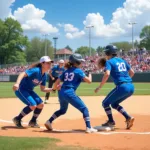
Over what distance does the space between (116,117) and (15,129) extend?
140 inches

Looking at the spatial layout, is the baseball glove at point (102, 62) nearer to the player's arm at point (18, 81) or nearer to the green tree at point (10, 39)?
the player's arm at point (18, 81)

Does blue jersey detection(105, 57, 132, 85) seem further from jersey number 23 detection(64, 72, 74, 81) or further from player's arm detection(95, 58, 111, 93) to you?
jersey number 23 detection(64, 72, 74, 81)

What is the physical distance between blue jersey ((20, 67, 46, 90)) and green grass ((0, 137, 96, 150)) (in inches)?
80.6

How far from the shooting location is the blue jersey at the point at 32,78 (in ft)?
23.7

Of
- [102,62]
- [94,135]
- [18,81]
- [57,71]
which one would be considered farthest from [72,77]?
[57,71]

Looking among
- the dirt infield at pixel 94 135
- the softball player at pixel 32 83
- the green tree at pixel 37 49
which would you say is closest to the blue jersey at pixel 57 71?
the dirt infield at pixel 94 135

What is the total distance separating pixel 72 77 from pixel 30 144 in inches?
83.5

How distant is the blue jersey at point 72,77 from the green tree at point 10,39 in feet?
242

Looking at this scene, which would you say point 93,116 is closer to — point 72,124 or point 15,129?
point 72,124

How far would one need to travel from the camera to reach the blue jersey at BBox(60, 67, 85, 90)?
6738 mm

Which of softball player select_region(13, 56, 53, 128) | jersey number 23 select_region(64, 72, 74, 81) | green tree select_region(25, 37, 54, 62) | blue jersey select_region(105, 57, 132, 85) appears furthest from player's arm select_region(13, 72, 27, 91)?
green tree select_region(25, 37, 54, 62)

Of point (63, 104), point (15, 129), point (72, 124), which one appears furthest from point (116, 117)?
point (15, 129)

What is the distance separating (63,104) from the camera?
704cm

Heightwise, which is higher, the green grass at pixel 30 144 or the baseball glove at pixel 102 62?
the baseball glove at pixel 102 62
